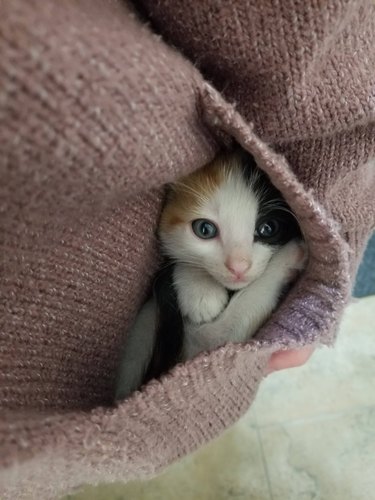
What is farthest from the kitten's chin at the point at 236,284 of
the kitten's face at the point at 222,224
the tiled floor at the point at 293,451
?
the tiled floor at the point at 293,451

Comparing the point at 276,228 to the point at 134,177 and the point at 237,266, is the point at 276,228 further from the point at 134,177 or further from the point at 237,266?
the point at 134,177

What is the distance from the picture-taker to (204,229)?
2.17 feet

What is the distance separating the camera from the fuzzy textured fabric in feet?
1.11

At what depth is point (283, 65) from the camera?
0.46 metres

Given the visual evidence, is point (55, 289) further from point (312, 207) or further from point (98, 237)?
point (312, 207)

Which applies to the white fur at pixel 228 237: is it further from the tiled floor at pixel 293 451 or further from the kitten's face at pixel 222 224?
the tiled floor at pixel 293 451

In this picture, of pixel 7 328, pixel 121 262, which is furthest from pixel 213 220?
pixel 7 328

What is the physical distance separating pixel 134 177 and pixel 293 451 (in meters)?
0.78

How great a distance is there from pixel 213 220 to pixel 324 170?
15 centimetres

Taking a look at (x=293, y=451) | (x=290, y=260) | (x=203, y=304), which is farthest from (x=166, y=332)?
(x=293, y=451)

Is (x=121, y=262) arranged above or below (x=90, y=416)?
above

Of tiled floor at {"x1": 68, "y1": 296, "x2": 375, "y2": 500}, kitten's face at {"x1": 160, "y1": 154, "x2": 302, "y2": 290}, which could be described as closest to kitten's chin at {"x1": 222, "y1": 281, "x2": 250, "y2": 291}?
kitten's face at {"x1": 160, "y1": 154, "x2": 302, "y2": 290}

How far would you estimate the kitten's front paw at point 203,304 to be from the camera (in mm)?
663

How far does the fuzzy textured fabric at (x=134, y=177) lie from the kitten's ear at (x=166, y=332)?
47mm
